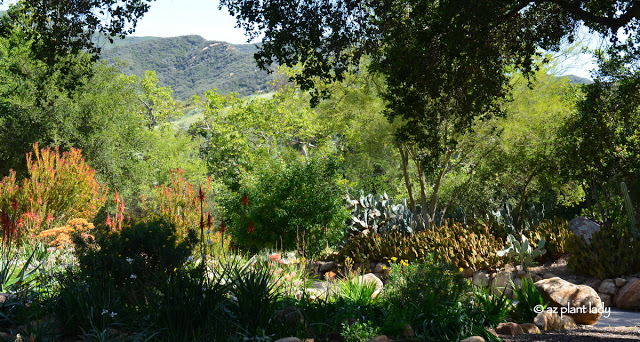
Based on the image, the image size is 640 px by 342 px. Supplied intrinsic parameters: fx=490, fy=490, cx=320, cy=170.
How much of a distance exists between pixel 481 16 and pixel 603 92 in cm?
711

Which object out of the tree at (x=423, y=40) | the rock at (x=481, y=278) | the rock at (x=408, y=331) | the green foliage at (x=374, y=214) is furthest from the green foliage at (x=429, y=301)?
the green foliage at (x=374, y=214)

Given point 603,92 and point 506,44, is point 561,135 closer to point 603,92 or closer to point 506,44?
point 603,92

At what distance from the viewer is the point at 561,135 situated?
12.9m

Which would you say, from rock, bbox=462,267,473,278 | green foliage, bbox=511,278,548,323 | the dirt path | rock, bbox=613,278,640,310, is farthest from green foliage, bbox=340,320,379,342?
rock, bbox=462,267,473,278

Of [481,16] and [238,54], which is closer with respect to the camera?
[481,16]

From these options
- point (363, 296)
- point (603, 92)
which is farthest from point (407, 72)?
point (603, 92)

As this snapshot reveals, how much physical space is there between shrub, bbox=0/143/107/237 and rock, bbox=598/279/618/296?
32.8 ft

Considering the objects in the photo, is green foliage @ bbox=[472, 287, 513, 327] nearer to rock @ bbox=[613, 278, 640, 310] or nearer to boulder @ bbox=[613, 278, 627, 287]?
rock @ bbox=[613, 278, 640, 310]

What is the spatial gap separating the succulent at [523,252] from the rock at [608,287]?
109 cm

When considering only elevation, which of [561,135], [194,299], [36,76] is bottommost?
[194,299]

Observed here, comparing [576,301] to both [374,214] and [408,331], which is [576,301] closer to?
[408,331]

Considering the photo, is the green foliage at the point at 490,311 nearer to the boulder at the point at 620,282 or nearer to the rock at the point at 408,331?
Result: the rock at the point at 408,331

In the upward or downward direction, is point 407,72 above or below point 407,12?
below

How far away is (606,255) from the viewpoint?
7320mm
